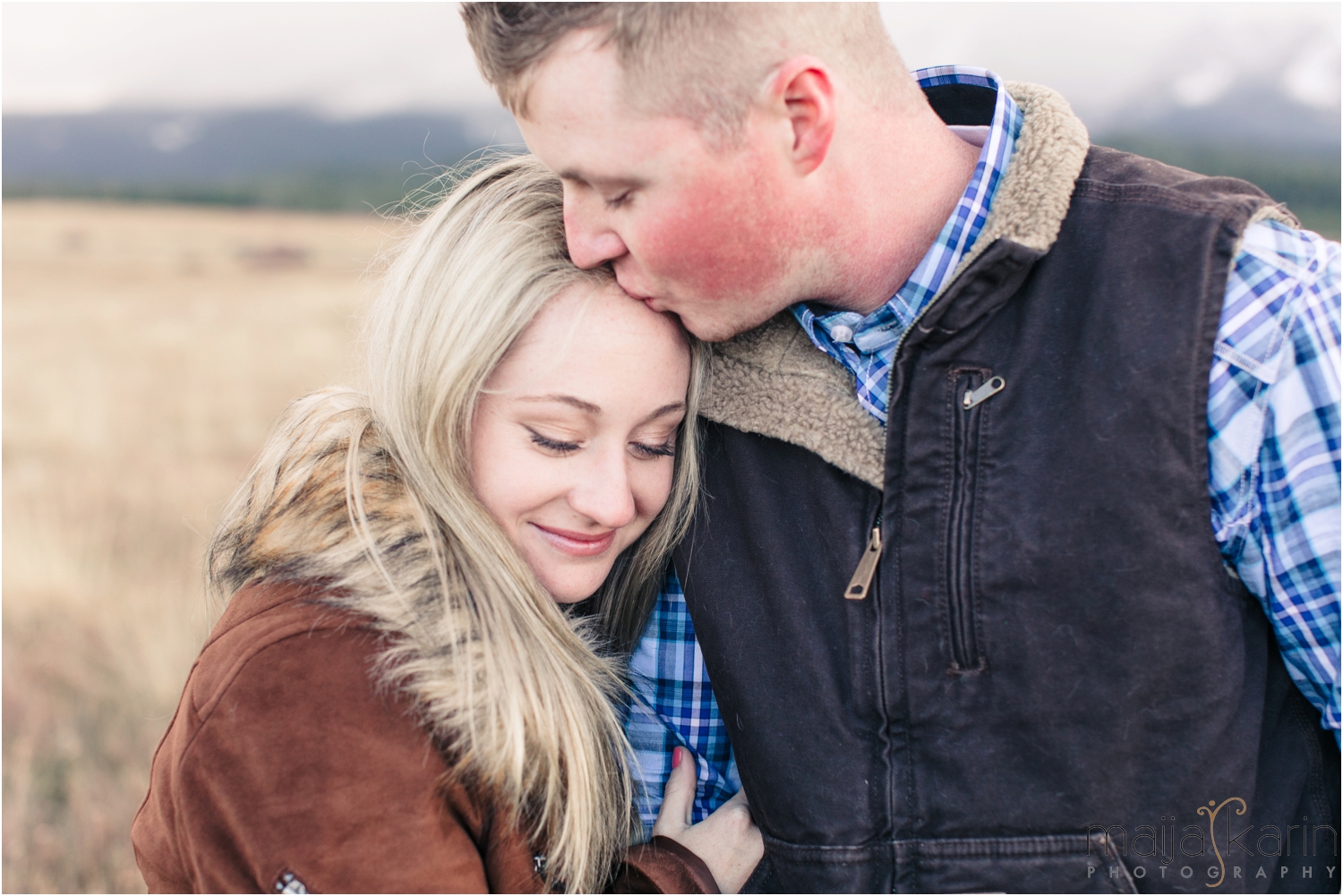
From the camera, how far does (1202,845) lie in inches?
70.7

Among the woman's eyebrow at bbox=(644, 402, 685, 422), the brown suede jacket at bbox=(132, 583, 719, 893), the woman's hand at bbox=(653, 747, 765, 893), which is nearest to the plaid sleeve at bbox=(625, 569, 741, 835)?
the woman's hand at bbox=(653, 747, 765, 893)

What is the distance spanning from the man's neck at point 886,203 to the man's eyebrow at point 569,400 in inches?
23.3

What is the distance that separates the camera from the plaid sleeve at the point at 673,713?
247 cm

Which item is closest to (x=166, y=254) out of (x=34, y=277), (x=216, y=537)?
(x=34, y=277)

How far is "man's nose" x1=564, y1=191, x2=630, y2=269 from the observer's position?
203 centimetres

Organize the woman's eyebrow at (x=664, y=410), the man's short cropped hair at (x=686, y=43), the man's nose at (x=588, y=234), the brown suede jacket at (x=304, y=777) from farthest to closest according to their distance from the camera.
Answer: the woman's eyebrow at (x=664, y=410), the man's nose at (x=588, y=234), the man's short cropped hair at (x=686, y=43), the brown suede jacket at (x=304, y=777)

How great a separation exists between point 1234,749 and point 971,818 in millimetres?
538

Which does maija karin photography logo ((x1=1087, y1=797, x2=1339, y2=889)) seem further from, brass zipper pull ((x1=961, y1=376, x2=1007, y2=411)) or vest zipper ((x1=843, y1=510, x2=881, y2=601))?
brass zipper pull ((x1=961, y1=376, x2=1007, y2=411))

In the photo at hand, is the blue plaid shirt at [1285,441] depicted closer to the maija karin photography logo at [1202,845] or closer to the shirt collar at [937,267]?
the maija karin photography logo at [1202,845]

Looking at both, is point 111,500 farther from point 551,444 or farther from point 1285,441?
point 1285,441

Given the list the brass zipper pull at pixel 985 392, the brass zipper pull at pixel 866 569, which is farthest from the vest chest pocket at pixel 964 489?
the brass zipper pull at pixel 866 569

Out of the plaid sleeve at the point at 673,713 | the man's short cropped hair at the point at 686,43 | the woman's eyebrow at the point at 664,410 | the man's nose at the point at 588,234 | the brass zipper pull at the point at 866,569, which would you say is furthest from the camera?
the plaid sleeve at the point at 673,713

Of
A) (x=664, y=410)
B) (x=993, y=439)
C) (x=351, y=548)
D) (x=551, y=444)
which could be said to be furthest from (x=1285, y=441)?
(x=351, y=548)

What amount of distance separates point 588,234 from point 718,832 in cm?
156
